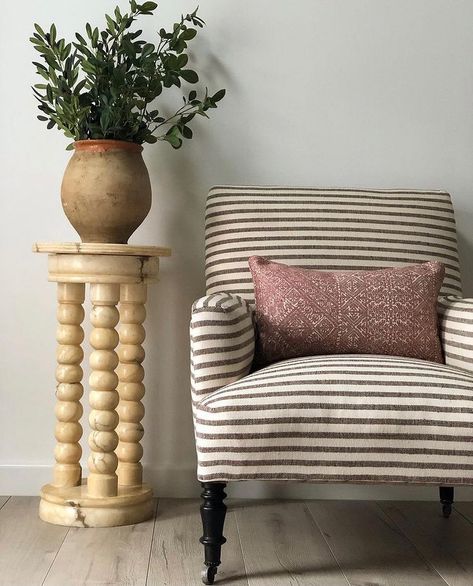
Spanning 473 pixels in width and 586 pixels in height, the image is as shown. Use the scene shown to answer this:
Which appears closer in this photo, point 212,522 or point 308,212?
point 212,522

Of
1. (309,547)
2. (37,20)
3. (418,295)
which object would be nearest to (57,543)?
(309,547)

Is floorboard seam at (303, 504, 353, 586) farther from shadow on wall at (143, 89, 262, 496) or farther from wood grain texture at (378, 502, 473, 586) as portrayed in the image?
shadow on wall at (143, 89, 262, 496)

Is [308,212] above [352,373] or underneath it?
above

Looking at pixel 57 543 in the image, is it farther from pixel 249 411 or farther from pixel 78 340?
pixel 249 411

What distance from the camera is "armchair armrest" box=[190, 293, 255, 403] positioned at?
5.84 ft

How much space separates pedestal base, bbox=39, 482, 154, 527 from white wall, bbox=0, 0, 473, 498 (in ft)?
0.98

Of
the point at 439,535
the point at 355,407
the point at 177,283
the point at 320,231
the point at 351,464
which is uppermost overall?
the point at 320,231

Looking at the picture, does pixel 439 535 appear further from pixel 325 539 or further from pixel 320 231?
pixel 320 231

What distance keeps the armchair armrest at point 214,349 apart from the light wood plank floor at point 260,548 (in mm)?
398

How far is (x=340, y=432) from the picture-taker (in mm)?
1655

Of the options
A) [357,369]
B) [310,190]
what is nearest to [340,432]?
[357,369]

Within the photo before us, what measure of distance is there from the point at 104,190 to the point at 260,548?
931 mm

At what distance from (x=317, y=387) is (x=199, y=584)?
18.4 inches

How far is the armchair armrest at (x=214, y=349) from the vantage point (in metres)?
1.78
